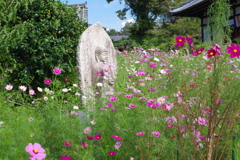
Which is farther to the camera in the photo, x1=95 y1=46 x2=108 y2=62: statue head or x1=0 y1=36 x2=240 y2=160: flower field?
x1=95 y1=46 x2=108 y2=62: statue head

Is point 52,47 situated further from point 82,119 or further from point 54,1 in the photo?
point 82,119

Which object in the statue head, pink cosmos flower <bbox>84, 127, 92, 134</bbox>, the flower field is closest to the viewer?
the flower field

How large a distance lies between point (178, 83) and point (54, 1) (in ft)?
13.1

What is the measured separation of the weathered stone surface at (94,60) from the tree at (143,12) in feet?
52.9

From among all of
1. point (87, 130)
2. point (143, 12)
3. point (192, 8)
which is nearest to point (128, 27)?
point (143, 12)

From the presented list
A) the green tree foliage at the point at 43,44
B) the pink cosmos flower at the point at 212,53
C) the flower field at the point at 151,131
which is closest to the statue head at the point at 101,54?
the green tree foliage at the point at 43,44

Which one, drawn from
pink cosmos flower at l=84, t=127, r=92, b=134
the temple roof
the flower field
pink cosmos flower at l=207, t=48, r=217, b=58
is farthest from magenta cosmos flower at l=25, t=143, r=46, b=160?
the temple roof

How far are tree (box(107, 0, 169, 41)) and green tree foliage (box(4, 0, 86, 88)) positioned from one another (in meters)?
14.8

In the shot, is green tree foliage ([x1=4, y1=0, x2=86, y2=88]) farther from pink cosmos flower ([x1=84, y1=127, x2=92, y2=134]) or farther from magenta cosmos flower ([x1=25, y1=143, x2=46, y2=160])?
magenta cosmos flower ([x1=25, y1=143, x2=46, y2=160])

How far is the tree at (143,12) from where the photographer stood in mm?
20156

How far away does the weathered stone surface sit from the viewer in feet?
11.9

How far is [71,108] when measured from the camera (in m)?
2.87

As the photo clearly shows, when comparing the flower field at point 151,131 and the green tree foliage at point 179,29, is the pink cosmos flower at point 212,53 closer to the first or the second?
the flower field at point 151,131

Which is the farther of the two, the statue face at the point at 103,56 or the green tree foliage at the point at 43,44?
the green tree foliage at the point at 43,44
